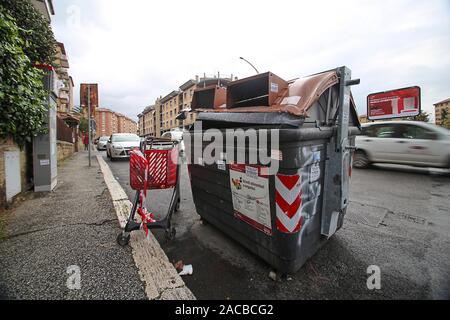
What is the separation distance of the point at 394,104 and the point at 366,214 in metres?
12.3

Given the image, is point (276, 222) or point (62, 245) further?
point (62, 245)

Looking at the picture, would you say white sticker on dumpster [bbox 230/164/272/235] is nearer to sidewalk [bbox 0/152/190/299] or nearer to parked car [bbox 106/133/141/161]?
sidewalk [bbox 0/152/190/299]

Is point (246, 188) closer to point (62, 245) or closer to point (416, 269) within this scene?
point (416, 269)

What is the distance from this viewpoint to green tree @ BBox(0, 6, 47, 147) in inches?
116

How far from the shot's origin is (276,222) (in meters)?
1.74

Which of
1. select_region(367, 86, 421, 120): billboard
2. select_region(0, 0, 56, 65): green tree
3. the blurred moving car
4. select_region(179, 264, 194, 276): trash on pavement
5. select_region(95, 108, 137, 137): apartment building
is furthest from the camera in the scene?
select_region(95, 108, 137, 137): apartment building

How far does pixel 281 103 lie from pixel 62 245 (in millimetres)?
2908

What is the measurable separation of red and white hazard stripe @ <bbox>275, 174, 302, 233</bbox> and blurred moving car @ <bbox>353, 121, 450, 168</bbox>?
6.84m

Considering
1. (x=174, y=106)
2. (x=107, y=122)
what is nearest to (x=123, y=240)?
(x=174, y=106)

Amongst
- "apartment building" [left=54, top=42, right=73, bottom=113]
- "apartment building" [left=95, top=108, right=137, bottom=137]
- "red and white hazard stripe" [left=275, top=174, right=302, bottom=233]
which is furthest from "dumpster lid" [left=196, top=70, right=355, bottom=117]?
"apartment building" [left=95, top=108, right=137, bottom=137]

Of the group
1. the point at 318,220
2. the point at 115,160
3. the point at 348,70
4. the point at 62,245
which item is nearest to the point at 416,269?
the point at 318,220

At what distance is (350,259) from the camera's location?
214 cm

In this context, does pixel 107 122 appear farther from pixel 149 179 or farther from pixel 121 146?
pixel 149 179

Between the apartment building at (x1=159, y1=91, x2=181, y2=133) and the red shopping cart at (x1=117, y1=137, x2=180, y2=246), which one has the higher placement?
the apartment building at (x1=159, y1=91, x2=181, y2=133)
